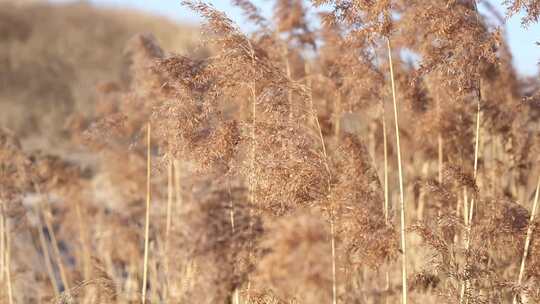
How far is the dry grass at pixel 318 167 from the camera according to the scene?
156 inches

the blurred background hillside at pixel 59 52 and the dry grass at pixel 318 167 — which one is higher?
the blurred background hillside at pixel 59 52

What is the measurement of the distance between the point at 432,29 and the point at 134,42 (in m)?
2.63

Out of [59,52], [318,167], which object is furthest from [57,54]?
[318,167]

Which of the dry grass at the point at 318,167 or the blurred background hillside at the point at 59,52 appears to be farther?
the blurred background hillside at the point at 59,52

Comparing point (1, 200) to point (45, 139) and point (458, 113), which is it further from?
point (45, 139)

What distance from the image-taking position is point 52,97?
80.7ft

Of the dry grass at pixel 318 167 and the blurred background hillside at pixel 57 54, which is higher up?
the blurred background hillside at pixel 57 54

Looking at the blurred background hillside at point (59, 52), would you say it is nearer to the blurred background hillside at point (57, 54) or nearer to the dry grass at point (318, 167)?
the blurred background hillside at point (57, 54)

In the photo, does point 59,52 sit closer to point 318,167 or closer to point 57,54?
point 57,54

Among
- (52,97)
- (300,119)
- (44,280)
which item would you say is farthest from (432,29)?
(52,97)

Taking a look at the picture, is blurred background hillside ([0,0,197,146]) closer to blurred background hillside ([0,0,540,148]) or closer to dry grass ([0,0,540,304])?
blurred background hillside ([0,0,540,148])

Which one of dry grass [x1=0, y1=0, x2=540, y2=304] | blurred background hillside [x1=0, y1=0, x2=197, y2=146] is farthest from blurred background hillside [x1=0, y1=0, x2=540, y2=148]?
dry grass [x1=0, y1=0, x2=540, y2=304]

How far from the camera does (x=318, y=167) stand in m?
4.05

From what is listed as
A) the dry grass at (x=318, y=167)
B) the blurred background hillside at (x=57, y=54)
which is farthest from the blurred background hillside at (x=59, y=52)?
the dry grass at (x=318, y=167)
